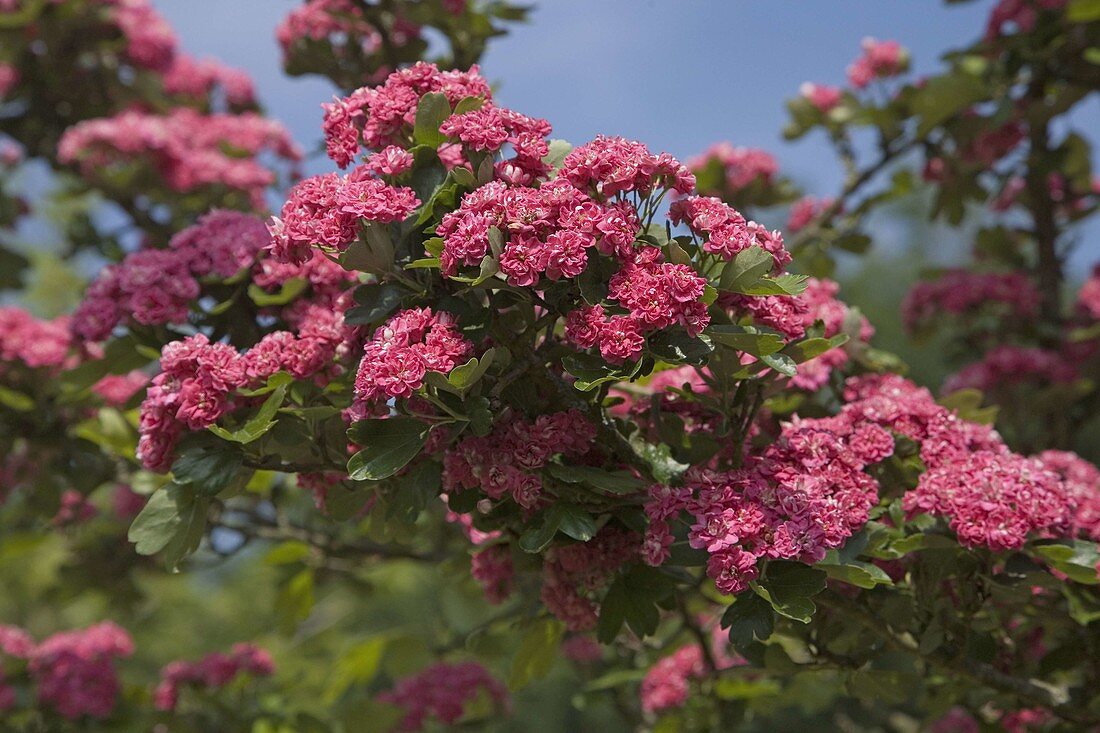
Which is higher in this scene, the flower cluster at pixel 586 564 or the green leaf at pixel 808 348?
the green leaf at pixel 808 348

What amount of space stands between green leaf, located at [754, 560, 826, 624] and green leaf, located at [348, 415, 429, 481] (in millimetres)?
618

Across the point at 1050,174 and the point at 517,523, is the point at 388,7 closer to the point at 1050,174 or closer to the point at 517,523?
the point at 517,523

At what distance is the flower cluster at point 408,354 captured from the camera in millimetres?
1762

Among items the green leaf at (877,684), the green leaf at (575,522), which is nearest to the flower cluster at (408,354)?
the green leaf at (575,522)

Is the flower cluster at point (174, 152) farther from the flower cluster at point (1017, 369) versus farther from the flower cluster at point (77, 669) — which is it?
the flower cluster at point (1017, 369)

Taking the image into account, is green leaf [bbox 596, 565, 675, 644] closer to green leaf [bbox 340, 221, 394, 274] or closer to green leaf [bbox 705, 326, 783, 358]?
green leaf [bbox 705, 326, 783, 358]

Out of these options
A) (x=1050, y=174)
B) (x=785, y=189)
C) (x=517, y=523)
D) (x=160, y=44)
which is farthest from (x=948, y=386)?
(x=160, y=44)

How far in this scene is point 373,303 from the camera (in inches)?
77.6

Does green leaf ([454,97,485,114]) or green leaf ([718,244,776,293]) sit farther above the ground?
green leaf ([454,97,485,114])

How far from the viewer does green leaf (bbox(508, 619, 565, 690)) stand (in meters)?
2.62

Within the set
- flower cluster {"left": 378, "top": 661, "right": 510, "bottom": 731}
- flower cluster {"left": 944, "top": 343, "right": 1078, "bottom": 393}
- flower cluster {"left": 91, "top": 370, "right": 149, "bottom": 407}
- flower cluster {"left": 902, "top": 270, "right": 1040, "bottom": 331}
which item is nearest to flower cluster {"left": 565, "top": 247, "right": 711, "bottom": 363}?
flower cluster {"left": 91, "top": 370, "right": 149, "bottom": 407}

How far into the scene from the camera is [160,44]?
17.5ft

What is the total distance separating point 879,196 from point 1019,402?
93 cm

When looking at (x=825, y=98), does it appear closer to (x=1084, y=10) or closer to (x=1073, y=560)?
(x=1084, y=10)
